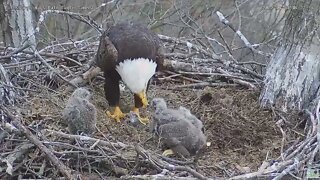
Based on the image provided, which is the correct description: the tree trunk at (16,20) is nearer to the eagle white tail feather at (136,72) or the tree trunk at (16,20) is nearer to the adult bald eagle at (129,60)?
the adult bald eagle at (129,60)

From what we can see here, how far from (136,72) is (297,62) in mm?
1074

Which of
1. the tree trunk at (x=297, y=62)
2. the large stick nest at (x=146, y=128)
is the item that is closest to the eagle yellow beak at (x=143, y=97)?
the large stick nest at (x=146, y=128)

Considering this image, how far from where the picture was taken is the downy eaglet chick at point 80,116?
4.21 meters

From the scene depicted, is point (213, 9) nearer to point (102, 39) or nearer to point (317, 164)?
point (102, 39)

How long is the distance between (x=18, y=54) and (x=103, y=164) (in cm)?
174

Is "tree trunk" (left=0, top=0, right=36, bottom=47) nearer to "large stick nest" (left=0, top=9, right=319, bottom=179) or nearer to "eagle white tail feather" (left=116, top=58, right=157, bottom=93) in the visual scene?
"large stick nest" (left=0, top=9, right=319, bottom=179)

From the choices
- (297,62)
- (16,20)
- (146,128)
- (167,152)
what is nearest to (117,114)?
(146,128)

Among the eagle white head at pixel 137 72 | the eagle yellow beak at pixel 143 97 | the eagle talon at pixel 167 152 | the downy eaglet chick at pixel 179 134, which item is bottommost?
the eagle talon at pixel 167 152

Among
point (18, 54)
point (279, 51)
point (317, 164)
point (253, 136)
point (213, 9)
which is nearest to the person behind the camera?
point (317, 164)

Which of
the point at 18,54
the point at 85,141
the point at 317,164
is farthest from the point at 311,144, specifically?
the point at 18,54

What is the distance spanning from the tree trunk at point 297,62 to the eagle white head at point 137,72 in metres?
0.86

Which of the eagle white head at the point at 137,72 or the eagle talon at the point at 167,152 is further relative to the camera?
the eagle white head at the point at 137,72

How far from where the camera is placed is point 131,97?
550cm

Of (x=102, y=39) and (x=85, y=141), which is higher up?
(x=102, y=39)
